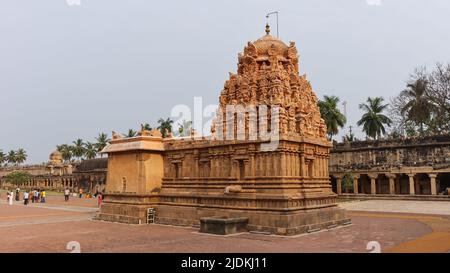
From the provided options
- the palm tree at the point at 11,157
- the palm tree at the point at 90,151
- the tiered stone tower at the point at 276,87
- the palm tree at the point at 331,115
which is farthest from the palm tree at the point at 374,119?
the palm tree at the point at 11,157

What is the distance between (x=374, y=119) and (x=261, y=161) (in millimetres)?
42731

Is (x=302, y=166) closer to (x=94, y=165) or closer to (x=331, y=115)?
(x=331, y=115)

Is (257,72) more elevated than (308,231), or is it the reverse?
(257,72)

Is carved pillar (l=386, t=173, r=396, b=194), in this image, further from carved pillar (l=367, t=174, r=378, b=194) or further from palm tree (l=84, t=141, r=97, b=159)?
palm tree (l=84, t=141, r=97, b=159)

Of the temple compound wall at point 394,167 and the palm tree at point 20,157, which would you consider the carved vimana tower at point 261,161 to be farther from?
the palm tree at point 20,157

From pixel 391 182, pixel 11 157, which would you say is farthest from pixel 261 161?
pixel 11 157

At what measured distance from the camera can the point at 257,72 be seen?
19.4 metres

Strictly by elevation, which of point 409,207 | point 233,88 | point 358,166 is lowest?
point 409,207

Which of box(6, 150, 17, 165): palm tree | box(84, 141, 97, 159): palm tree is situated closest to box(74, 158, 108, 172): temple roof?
box(84, 141, 97, 159): palm tree

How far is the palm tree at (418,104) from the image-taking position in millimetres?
41219

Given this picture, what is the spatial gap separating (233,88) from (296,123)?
3.85m
